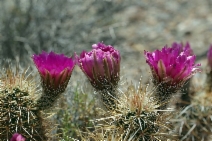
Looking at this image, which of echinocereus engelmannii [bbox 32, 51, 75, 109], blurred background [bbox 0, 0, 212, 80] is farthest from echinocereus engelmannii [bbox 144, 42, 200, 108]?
blurred background [bbox 0, 0, 212, 80]

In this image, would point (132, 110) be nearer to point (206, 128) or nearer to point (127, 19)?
point (206, 128)

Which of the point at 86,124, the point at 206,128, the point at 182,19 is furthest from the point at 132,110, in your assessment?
the point at 182,19

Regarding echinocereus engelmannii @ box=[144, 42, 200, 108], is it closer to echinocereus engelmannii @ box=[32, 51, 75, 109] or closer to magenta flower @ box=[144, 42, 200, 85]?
magenta flower @ box=[144, 42, 200, 85]

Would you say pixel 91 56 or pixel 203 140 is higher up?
pixel 91 56

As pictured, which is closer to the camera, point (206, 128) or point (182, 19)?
point (206, 128)

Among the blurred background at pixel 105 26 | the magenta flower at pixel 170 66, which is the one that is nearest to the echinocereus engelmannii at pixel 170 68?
the magenta flower at pixel 170 66

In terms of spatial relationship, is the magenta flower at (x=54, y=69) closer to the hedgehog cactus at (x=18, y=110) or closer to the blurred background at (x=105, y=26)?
the hedgehog cactus at (x=18, y=110)
